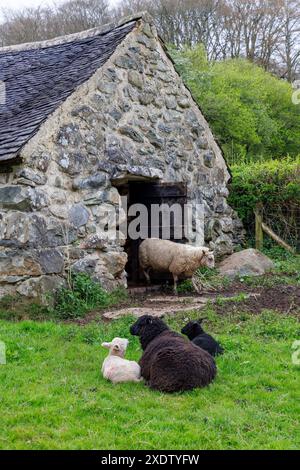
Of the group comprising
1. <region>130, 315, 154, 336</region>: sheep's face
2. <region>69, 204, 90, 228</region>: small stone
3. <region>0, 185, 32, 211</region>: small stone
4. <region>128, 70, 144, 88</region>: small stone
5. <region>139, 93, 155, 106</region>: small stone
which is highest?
<region>128, 70, 144, 88</region>: small stone

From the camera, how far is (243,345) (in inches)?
245

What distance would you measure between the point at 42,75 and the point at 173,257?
431cm

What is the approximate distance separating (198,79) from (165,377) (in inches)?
718

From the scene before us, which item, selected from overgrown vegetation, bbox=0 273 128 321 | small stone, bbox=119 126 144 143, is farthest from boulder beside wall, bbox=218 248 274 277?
small stone, bbox=119 126 144 143

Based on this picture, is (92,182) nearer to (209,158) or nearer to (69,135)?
(69,135)

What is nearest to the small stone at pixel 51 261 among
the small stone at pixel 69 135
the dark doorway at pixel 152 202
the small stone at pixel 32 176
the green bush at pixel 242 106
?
the small stone at pixel 32 176

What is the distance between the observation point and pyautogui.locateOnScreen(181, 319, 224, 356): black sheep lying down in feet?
18.9

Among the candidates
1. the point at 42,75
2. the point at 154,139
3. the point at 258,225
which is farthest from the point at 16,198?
the point at 258,225

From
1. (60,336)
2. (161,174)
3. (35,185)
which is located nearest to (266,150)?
(161,174)

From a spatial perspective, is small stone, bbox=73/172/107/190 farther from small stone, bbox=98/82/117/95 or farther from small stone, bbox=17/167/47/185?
small stone, bbox=98/82/117/95

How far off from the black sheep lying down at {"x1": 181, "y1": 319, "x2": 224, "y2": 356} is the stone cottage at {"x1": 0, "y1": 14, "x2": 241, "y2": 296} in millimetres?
3161

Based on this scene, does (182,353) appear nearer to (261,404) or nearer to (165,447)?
(261,404)

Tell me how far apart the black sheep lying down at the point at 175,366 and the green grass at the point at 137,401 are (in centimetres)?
9

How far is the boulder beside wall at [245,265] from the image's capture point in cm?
1123
